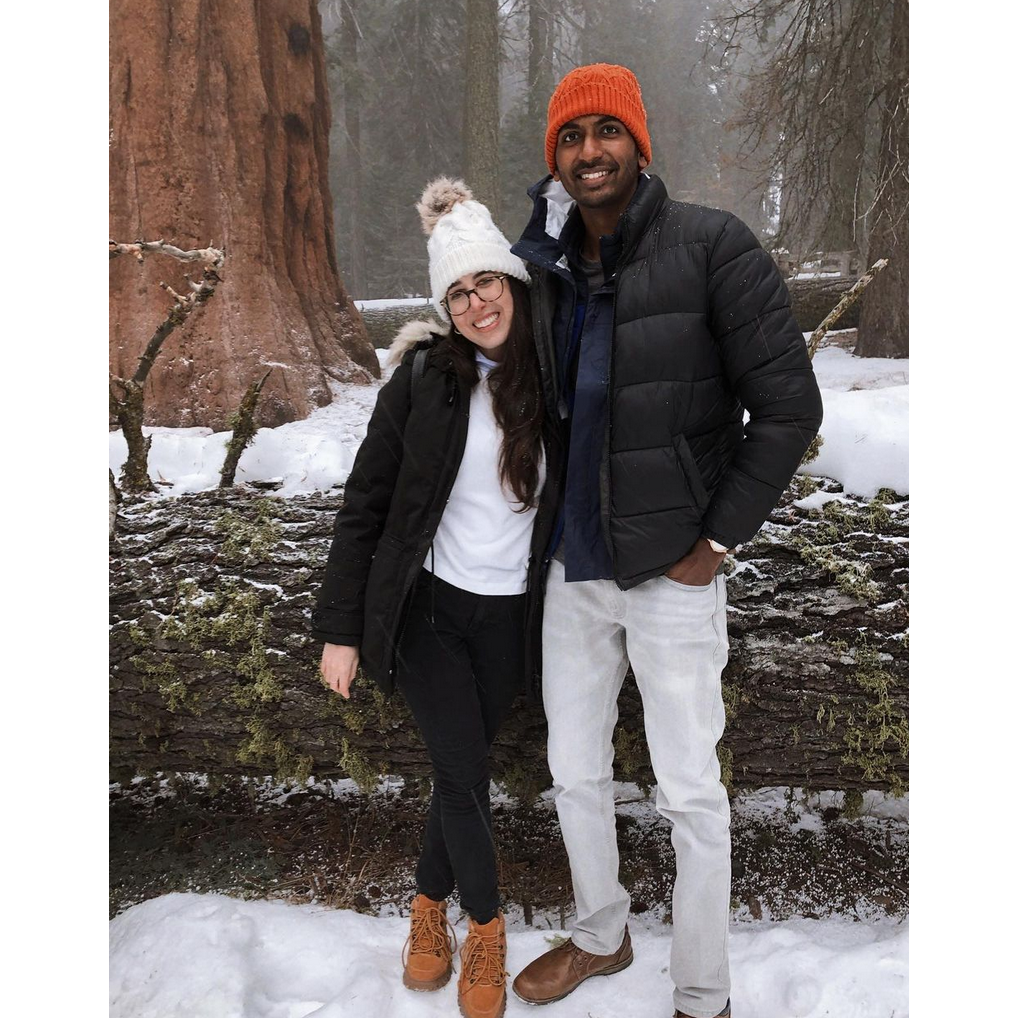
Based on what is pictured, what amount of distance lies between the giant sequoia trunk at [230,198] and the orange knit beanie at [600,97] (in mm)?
2512

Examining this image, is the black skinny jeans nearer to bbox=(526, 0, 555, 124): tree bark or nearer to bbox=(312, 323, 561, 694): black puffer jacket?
bbox=(312, 323, 561, 694): black puffer jacket

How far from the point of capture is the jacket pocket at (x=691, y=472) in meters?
1.53

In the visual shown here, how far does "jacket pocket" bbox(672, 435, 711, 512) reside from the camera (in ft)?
5.00

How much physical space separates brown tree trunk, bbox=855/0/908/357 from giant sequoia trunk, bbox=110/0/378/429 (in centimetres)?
277

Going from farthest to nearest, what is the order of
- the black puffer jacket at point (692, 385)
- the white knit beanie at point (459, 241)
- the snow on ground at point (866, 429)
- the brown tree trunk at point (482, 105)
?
the brown tree trunk at point (482, 105) → the snow on ground at point (866, 429) → the white knit beanie at point (459, 241) → the black puffer jacket at point (692, 385)

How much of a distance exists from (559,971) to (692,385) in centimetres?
170

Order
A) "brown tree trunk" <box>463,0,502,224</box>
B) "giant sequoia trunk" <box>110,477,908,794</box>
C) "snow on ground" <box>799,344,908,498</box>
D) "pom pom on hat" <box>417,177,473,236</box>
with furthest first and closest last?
"brown tree trunk" <box>463,0,502,224</box> → "snow on ground" <box>799,344,908,498</box> → "giant sequoia trunk" <box>110,477,908,794</box> → "pom pom on hat" <box>417,177,473,236</box>

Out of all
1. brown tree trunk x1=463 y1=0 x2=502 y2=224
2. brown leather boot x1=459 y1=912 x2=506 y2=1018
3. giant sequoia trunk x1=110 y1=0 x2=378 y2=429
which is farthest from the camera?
brown tree trunk x1=463 y1=0 x2=502 y2=224

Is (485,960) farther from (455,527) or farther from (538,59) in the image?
Answer: (538,59)

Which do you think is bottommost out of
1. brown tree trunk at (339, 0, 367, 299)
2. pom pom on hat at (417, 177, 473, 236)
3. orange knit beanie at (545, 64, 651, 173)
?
pom pom on hat at (417, 177, 473, 236)

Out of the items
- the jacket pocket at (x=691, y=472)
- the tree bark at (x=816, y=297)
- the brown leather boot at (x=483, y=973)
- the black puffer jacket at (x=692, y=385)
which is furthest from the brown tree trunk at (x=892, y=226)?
the brown leather boot at (x=483, y=973)

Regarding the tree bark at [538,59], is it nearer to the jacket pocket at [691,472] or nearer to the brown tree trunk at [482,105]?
the brown tree trunk at [482,105]

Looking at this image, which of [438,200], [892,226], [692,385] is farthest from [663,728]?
[892,226]

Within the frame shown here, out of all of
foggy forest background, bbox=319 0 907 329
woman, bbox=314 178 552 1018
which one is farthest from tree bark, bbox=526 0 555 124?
woman, bbox=314 178 552 1018
